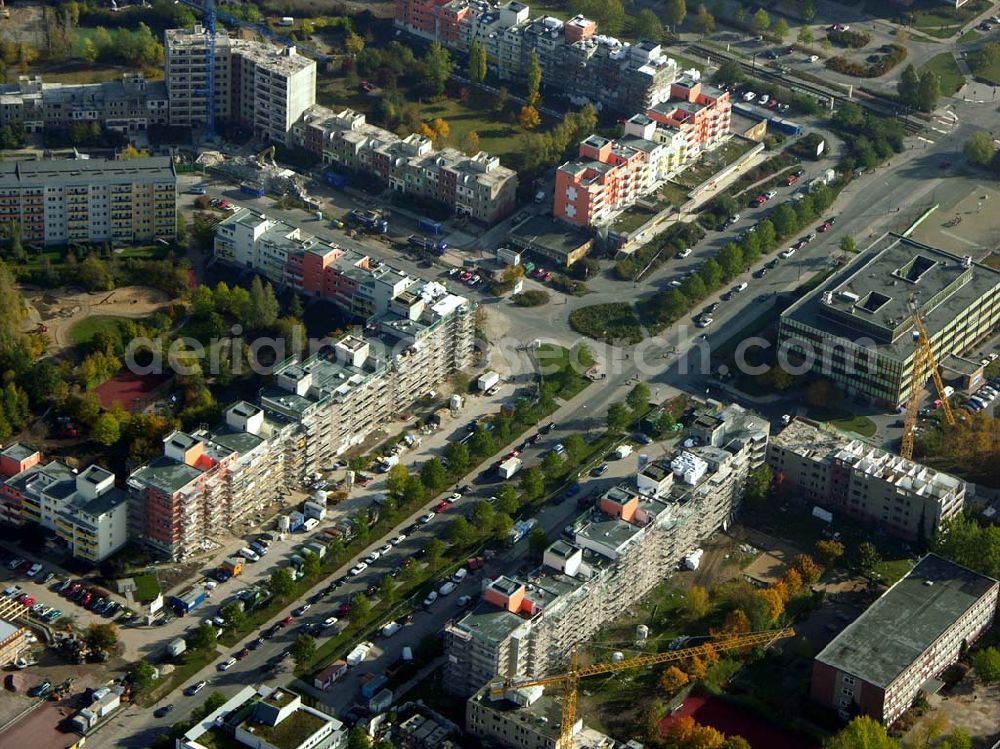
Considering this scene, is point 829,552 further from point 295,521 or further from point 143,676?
point 143,676

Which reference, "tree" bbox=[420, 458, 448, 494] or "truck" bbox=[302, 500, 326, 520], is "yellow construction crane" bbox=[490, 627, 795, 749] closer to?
"tree" bbox=[420, 458, 448, 494]

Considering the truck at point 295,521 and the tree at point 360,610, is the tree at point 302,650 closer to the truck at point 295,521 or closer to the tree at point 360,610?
the tree at point 360,610

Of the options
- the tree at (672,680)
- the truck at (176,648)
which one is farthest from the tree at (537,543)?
the truck at (176,648)

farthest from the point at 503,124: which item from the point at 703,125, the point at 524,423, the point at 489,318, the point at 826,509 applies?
the point at 826,509

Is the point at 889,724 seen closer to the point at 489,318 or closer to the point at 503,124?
the point at 489,318

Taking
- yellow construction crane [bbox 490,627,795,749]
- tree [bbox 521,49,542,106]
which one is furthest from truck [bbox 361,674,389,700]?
tree [bbox 521,49,542,106]

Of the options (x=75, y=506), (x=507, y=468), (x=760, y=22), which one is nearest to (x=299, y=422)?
(x=507, y=468)

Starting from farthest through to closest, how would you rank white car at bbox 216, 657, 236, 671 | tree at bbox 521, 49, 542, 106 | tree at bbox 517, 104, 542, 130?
1. tree at bbox 521, 49, 542, 106
2. tree at bbox 517, 104, 542, 130
3. white car at bbox 216, 657, 236, 671
